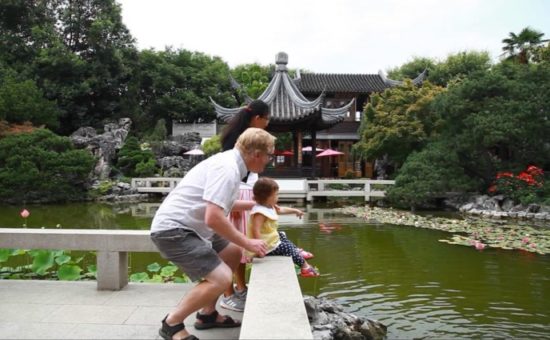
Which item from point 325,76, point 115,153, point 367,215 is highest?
point 325,76

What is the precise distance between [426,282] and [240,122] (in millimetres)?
3933

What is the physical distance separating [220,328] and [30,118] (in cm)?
2093

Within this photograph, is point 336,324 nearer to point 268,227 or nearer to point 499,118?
point 268,227

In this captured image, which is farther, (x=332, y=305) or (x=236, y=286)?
(x=332, y=305)

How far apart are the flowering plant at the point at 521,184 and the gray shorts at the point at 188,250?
1278cm

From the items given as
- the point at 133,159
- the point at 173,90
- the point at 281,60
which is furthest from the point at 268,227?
the point at 173,90

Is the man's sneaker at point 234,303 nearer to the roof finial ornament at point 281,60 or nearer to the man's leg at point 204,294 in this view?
the man's leg at point 204,294

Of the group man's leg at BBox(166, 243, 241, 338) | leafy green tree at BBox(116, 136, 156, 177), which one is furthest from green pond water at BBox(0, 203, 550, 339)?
leafy green tree at BBox(116, 136, 156, 177)

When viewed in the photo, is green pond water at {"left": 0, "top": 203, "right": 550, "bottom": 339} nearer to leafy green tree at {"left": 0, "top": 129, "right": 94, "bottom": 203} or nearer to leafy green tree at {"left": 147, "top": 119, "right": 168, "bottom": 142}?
leafy green tree at {"left": 0, "top": 129, "right": 94, "bottom": 203}

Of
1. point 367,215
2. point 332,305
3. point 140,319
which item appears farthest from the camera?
point 367,215

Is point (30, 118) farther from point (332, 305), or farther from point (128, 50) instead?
point (332, 305)

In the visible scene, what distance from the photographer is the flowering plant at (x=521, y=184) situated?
13164 millimetres

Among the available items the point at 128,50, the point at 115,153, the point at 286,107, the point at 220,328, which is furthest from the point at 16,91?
the point at 220,328

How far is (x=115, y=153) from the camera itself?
22203 millimetres
